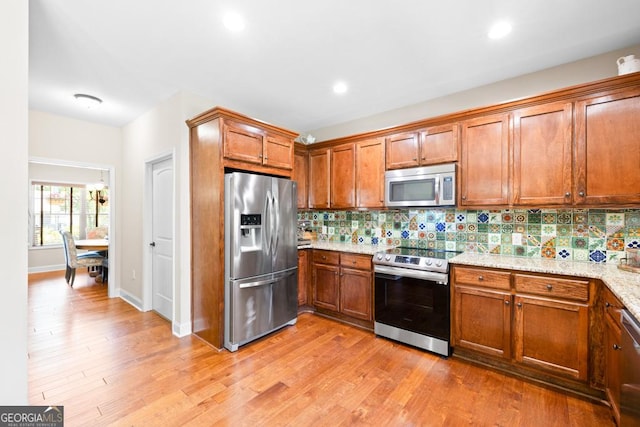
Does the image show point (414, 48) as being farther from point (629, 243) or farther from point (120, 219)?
point (120, 219)

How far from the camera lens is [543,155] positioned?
7.89 ft

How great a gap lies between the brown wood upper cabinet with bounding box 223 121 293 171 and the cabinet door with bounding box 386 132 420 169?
48.1 inches

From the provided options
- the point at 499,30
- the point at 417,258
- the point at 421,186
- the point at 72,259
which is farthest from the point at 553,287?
the point at 72,259

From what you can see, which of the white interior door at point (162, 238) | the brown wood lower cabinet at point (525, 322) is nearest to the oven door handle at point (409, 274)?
the brown wood lower cabinet at point (525, 322)

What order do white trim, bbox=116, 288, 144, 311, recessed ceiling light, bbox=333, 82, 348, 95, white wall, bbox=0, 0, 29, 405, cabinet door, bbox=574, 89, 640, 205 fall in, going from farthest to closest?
white trim, bbox=116, 288, 144, 311 < recessed ceiling light, bbox=333, 82, 348, 95 < cabinet door, bbox=574, 89, 640, 205 < white wall, bbox=0, 0, 29, 405

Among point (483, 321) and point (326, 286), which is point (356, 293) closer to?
point (326, 286)

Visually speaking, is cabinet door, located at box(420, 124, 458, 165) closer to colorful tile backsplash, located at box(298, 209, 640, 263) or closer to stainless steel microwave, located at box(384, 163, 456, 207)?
stainless steel microwave, located at box(384, 163, 456, 207)

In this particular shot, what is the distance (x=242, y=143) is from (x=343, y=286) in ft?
6.73

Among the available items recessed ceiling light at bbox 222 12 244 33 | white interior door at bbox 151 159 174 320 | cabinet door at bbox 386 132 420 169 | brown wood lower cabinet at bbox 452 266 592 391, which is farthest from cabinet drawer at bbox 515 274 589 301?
white interior door at bbox 151 159 174 320

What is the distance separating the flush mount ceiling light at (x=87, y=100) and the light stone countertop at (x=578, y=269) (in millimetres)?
4520

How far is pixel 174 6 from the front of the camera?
74.0 inches

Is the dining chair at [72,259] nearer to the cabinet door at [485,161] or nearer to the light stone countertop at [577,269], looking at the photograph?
the light stone countertop at [577,269]

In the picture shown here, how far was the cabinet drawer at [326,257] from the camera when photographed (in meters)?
3.46

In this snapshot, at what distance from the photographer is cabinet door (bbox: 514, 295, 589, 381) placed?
2.02 meters
